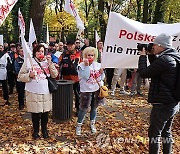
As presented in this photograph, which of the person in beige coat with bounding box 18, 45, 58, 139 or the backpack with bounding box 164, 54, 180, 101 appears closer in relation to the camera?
the backpack with bounding box 164, 54, 180, 101

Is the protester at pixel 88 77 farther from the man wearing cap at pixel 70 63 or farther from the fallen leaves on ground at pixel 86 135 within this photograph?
the man wearing cap at pixel 70 63

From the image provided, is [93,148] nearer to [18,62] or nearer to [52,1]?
[18,62]

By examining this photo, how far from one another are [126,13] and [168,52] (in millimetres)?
30165

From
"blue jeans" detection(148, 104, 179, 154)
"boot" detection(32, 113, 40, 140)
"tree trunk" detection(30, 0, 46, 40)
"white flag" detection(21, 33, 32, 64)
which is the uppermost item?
"tree trunk" detection(30, 0, 46, 40)

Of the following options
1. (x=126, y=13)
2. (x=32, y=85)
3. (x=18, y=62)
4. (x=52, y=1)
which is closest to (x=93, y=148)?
(x=32, y=85)

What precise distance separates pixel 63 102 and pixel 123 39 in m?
2.18

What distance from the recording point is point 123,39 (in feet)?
17.7

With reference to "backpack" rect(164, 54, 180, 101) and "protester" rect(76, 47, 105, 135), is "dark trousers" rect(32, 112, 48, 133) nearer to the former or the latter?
"protester" rect(76, 47, 105, 135)

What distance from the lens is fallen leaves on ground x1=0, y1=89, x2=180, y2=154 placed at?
5352 millimetres

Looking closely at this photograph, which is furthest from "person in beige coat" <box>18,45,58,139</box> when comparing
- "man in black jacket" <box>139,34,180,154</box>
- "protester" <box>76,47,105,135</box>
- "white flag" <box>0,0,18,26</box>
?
"man in black jacket" <box>139,34,180,154</box>

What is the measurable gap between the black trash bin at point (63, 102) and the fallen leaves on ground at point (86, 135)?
6.2 inches

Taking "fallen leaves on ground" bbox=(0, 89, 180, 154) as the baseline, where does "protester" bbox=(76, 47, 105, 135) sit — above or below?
above

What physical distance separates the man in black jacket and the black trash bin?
8.61ft

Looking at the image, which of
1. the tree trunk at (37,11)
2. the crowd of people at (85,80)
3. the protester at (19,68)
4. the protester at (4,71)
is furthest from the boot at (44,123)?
the tree trunk at (37,11)
